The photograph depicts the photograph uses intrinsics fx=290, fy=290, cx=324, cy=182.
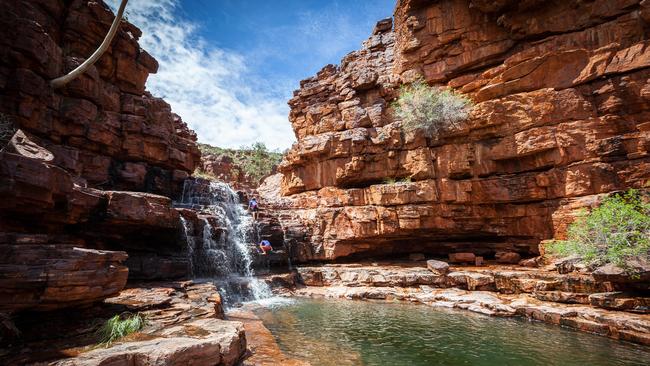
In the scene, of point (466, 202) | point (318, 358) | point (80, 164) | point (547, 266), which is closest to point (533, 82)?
point (466, 202)

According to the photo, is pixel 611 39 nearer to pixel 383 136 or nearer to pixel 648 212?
pixel 648 212

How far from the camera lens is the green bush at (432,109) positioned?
17.2 metres

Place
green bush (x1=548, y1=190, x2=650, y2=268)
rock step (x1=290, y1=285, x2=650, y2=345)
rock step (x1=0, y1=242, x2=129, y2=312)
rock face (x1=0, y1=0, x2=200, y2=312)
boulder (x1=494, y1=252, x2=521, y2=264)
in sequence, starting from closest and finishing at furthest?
1. rock step (x1=0, y1=242, x2=129, y2=312)
2. rock face (x1=0, y1=0, x2=200, y2=312)
3. rock step (x1=290, y1=285, x2=650, y2=345)
4. green bush (x1=548, y1=190, x2=650, y2=268)
5. boulder (x1=494, y1=252, x2=521, y2=264)

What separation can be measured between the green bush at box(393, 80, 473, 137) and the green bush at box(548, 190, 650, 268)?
8.02 metres

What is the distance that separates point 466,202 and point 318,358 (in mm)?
13187

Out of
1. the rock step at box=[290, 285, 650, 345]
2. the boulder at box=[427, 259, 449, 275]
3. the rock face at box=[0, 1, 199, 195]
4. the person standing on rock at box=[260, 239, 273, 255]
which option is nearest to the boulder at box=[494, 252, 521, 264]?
the boulder at box=[427, 259, 449, 275]

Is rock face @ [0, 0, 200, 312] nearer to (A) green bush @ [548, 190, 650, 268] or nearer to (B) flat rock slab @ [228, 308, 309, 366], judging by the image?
(B) flat rock slab @ [228, 308, 309, 366]

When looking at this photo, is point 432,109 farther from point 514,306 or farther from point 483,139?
point 514,306

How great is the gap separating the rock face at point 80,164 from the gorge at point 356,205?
0.20 feet

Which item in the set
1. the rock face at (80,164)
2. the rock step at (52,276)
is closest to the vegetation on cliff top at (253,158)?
the rock face at (80,164)

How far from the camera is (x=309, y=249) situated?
1770 centimetres

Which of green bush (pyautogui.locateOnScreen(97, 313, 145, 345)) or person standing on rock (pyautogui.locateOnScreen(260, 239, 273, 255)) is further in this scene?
person standing on rock (pyautogui.locateOnScreen(260, 239, 273, 255))

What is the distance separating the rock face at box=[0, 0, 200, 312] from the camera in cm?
594

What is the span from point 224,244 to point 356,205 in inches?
321
